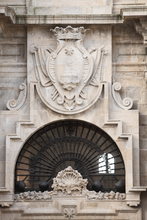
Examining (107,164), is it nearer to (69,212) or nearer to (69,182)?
(69,182)

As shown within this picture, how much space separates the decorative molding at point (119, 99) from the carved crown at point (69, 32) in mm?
1168

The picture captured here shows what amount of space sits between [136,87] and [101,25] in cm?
138

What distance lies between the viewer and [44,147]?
2361cm

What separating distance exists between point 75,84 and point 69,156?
1402mm

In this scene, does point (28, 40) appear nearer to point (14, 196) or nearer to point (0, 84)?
point (0, 84)

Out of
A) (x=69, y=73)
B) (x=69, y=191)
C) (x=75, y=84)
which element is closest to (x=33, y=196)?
(x=69, y=191)

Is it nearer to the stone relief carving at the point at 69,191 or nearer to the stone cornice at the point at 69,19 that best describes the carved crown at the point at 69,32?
the stone cornice at the point at 69,19

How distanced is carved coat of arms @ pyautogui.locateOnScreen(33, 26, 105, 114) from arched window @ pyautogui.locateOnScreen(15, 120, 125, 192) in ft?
1.48

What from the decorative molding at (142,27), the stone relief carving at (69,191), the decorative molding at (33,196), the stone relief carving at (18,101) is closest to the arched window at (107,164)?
the stone relief carving at (69,191)

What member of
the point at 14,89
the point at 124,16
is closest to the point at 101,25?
the point at 124,16

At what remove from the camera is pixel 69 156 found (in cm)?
2362

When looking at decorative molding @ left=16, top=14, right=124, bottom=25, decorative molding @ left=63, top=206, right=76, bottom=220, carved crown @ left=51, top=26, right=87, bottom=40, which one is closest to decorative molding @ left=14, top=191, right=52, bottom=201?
decorative molding @ left=63, top=206, right=76, bottom=220

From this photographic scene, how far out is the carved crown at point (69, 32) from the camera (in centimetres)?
2356

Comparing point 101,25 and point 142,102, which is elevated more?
point 101,25
